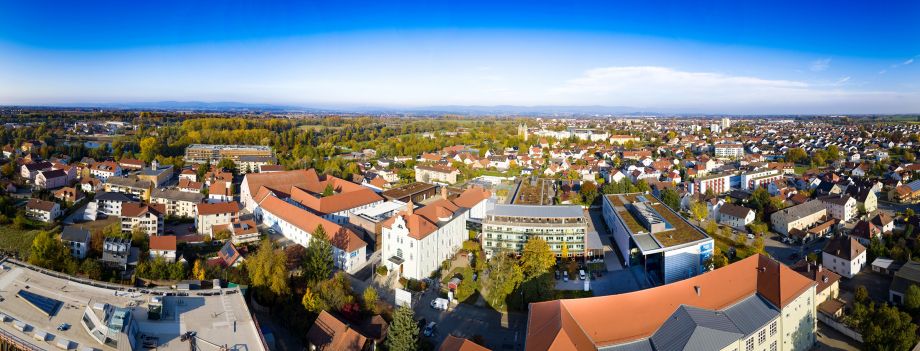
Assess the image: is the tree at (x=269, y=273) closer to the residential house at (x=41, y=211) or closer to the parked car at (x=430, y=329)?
the parked car at (x=430, y=329)

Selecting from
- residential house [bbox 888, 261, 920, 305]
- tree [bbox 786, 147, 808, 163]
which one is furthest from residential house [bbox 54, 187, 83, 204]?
tree [bbox 786, 147, 808, 163]

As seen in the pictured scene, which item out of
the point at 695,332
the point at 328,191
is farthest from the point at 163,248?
the point at 695,332

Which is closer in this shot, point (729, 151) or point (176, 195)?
point (176, 195)

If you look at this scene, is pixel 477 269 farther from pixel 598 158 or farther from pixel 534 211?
pixel 598 158

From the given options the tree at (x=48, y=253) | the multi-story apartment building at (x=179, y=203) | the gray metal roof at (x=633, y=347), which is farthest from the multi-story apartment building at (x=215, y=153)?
the gray metal roof at (x=633, y=347)

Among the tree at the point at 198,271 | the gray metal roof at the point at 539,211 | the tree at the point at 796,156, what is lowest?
the tree at the point at 198,271

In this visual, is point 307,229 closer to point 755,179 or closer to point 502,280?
point 502,280

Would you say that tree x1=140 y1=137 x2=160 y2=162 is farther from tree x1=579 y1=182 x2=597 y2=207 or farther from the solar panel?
tree x1=579 y1=182 x2=597 y2=207
